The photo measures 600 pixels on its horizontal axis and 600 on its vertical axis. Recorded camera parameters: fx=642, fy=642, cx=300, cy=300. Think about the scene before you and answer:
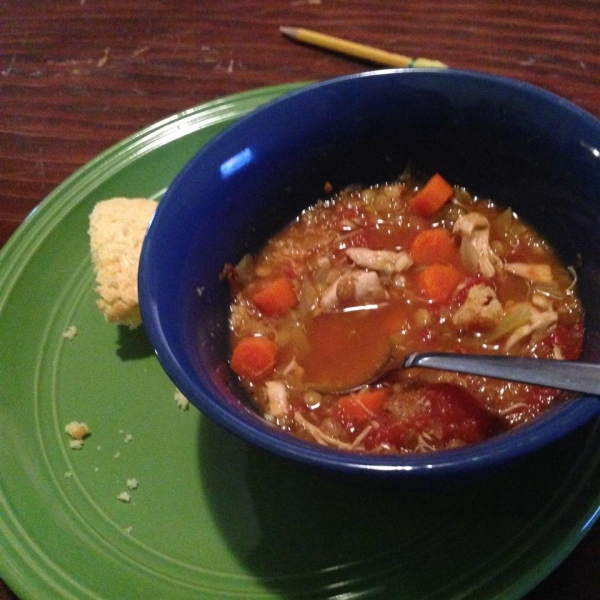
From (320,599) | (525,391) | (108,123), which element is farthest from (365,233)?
(108,123)

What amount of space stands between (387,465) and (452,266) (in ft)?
2.55

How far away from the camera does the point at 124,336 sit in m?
1.70

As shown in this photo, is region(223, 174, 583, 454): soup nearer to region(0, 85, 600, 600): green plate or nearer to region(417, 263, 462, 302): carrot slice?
region(417, 263, 462, 302): carrot slice

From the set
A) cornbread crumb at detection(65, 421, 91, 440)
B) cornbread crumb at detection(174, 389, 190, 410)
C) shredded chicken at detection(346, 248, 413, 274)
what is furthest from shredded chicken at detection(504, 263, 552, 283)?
cornbread crumb at detection(65, 421, 91, 440)

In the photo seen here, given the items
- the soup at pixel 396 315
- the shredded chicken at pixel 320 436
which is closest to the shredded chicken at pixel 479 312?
the soup at pixel 396 315

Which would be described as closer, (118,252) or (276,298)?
(276,298)

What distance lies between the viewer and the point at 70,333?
1703mm

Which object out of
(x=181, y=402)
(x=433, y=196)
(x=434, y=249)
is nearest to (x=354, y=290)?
(x=434, y=249)

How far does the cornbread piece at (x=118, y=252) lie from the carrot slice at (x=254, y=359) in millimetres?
308

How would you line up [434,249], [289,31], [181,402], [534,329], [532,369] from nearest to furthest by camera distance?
[532,369], [534,329], [181,402], [434,249], [289,31]

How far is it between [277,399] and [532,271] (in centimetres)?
69

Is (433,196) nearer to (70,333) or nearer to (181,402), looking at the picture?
(181,402)

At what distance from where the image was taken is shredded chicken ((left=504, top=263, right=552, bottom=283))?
1528 mm

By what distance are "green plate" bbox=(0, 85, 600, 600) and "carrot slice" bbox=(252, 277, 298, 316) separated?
1.01 feet
